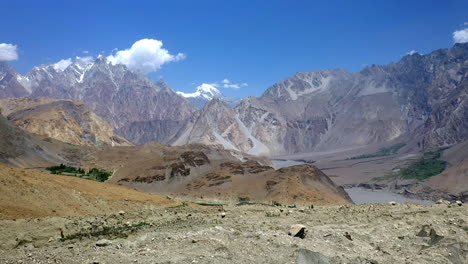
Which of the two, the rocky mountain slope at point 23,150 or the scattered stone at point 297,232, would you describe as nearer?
the scattered stone at point 297,232

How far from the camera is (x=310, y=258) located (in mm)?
14805

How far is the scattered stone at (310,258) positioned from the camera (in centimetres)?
1463

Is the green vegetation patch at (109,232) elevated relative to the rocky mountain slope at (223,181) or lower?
elevated

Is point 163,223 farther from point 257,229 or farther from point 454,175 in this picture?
point 454,175

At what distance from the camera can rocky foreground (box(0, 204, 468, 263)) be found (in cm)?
1527

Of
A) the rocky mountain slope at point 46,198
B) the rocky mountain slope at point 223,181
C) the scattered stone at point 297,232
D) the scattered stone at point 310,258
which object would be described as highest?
the rocky mountain slope at point 46,198

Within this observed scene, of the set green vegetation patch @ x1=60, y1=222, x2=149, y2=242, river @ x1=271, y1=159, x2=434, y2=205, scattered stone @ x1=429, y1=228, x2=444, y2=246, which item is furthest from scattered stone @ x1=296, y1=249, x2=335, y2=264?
river @ x1=271, y1=159, x2=434, y2=205

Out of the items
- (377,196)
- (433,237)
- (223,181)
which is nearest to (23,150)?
(223,181)

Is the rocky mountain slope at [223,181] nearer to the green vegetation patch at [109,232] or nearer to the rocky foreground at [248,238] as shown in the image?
the rocky foreground at [248,238]

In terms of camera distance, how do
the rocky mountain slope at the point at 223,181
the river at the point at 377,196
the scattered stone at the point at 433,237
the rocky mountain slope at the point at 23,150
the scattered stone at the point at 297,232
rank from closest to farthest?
the scattered stone at the point at 297,232 < the scattered stone at the point at 433,237 < the rocky mountain slope at the point at 223,181 < the rocky mountain slope at the point at 23,150 < the river at the point at 377,196

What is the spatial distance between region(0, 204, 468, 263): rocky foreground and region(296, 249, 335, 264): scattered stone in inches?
1.6

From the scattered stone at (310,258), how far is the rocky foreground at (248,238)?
0.13 ft

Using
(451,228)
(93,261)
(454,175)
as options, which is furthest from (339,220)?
(454,175)

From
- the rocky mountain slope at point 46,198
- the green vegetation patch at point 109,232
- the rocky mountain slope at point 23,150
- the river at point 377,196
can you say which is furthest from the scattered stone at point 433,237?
the river at point 377,196
